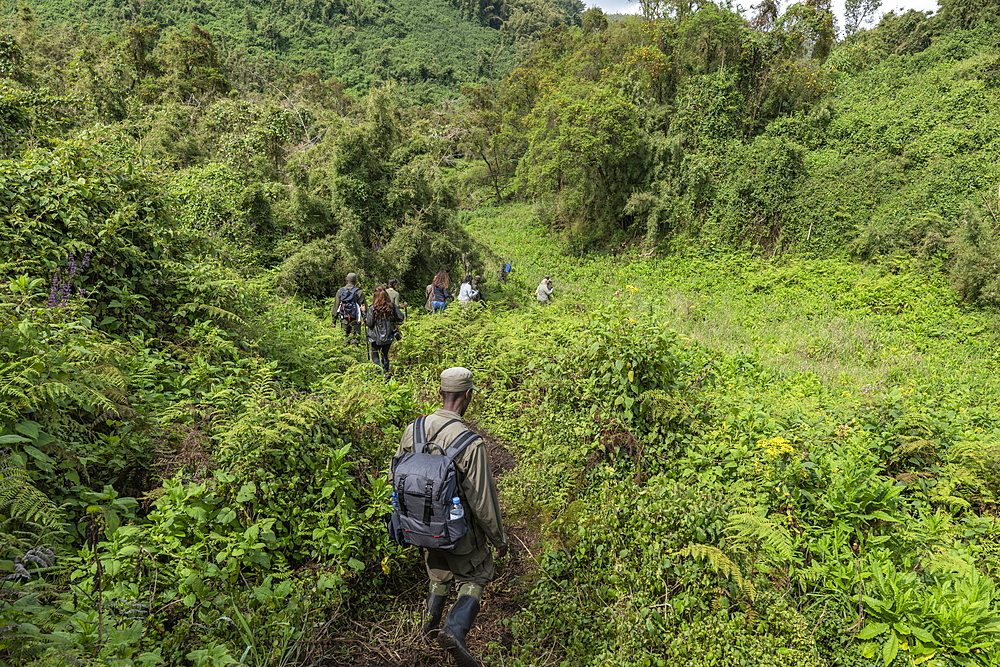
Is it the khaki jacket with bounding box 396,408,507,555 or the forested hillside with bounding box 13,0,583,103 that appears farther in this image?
the forested hillside with bounding box 13,0,583,103

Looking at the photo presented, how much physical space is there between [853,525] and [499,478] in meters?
3.26

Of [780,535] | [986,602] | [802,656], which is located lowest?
[802,656]

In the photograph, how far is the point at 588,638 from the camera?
3.38 meters

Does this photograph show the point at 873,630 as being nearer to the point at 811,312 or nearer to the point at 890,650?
Answer: the point at 890,650

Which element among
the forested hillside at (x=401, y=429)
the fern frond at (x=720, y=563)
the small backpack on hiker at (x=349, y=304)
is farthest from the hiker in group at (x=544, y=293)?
the fern frond at (x=720, y=563)

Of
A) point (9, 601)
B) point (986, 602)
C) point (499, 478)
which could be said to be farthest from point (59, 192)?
point (986, 602)

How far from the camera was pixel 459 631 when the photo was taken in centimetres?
297

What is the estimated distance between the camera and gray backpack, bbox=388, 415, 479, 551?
282 centimetres

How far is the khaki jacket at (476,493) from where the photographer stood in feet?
9.83

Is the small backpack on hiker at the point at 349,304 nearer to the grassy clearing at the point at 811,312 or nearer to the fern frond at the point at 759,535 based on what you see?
the grassy clearing at the point at 811,312

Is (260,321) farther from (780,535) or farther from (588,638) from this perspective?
(780,535)

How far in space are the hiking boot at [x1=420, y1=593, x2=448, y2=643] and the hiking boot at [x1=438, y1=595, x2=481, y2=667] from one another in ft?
0.53

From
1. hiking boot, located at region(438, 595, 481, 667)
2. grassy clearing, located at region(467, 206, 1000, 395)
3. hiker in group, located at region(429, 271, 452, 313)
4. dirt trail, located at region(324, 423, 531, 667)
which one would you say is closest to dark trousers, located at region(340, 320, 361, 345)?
hiker in group, located at region(429, 271, 452, 313)

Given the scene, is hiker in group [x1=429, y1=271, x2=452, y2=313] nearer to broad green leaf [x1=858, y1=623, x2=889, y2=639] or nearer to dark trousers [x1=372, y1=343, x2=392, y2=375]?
dark trousers [x1=372, y1=343, x2=392, y2=375]
